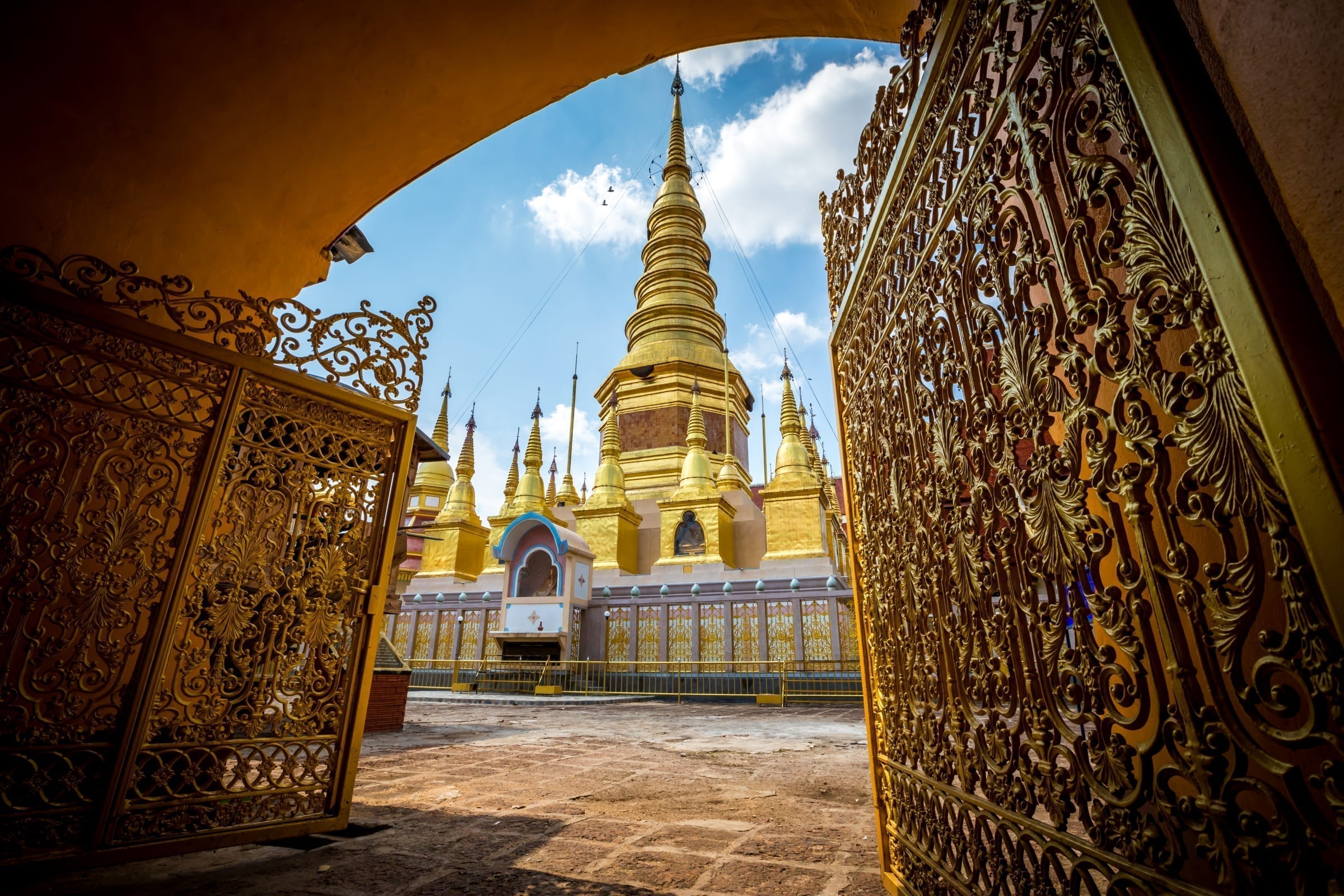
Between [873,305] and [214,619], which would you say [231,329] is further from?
[873,305]

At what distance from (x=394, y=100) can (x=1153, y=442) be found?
3898 mm

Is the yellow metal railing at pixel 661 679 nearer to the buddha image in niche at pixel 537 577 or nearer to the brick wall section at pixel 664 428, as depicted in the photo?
the buddha image in niche at pixel 537 577

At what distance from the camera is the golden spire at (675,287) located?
866 inches

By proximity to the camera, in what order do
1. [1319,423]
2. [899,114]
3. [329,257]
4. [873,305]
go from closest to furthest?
1. [1319,423]
2. [899,114]
3. [873,305]
4. [329,257]

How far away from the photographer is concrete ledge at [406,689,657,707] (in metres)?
11.0

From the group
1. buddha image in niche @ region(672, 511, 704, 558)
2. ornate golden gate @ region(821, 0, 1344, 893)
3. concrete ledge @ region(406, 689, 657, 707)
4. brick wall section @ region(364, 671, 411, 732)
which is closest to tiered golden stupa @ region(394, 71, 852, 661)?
buddha image in niche @ region(672, 511, 704, 558)

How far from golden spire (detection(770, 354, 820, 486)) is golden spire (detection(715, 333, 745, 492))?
5.20ft

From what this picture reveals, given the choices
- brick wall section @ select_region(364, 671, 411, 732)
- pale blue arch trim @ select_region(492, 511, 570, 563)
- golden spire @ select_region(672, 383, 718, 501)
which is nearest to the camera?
brick wall section @ select_region(364, 671, 411, 732)

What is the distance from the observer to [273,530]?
10.2 feet

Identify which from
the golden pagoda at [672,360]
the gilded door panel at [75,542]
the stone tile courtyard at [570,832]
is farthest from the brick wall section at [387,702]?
the golden pagoda at [672,360]

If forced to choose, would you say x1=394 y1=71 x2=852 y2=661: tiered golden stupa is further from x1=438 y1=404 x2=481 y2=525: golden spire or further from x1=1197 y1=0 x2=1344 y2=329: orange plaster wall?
x1=1197 y1=0 x2=1344 y2=329: orange plaster wall

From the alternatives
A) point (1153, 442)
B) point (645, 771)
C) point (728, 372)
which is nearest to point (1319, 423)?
point (1153, 442)

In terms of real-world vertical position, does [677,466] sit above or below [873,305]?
above

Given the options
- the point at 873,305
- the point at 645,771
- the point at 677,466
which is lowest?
the point at 645,771
